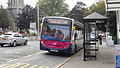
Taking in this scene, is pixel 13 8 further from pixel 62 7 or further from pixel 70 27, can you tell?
pixel 70 27

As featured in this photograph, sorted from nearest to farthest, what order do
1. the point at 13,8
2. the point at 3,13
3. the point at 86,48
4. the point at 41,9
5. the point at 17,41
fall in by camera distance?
1. the point at 86,48
2. the point at 17,41
3. the point at 3,13
4. the point at 41,9
5. the point at 13,8

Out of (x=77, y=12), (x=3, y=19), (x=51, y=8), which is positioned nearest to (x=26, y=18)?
(x=3, y=19)

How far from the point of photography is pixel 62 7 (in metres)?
85.1

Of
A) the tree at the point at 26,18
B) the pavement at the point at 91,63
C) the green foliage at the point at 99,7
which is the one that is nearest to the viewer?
the pavement at the point at 91,63

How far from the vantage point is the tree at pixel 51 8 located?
274ft

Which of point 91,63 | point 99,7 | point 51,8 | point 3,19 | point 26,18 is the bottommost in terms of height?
point 91,63

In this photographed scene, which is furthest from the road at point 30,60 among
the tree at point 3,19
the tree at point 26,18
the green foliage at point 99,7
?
the tree at point 3,19

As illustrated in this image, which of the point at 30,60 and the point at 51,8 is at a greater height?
the point at 51,8

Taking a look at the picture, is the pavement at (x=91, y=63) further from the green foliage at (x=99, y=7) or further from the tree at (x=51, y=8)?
the tree at (x=51, y=8)

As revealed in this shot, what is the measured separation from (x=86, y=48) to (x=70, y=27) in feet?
7.50

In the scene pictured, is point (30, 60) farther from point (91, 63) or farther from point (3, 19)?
point (3, 19)

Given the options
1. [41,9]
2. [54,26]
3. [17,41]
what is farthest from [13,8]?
[54,26]

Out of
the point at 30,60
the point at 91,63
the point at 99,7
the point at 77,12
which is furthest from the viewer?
the point at 77,12

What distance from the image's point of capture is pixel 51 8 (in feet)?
275
